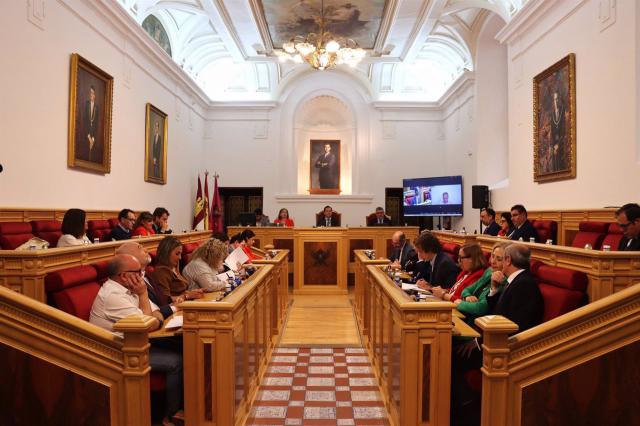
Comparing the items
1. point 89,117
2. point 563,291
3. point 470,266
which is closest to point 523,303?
point 563,291

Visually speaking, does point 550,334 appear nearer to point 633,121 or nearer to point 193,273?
point 193,273

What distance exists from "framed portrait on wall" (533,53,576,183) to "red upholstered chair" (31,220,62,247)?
23.3 ft

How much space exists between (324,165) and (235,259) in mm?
9911

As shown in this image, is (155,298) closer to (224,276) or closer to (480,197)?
(224,276)

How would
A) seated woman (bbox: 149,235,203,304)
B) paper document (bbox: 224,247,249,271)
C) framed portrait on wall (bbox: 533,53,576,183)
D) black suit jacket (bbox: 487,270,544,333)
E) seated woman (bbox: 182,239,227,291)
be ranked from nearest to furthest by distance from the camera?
black suit jacket (bbox: 487,270,544,333)
seated woman (bbox: 149,235,203,304)
seated woman (bbox: 182,239,227,291)
paper document (bbox: 224,247,249,271)
framed portrait on wall (bbox: 533,53,576,183)

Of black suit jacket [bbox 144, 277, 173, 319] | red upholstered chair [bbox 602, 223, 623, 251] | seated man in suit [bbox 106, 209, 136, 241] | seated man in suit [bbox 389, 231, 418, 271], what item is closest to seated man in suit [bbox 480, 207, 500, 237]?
seated man in suit [bbox 389, 231, 418, 271]

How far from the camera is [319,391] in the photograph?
4074mm

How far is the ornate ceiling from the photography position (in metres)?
9.53

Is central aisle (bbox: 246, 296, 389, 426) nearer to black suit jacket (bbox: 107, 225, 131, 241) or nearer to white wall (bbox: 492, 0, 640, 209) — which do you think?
black suit jacket (bbox: 107, 225, 131, 241)

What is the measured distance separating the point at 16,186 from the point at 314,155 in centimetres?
1036

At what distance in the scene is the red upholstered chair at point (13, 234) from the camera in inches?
198

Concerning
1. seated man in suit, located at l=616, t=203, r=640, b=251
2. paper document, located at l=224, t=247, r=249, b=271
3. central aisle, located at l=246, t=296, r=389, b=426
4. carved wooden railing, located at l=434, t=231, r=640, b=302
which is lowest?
central aisle, located at l=246, t=296, r=389, b=426

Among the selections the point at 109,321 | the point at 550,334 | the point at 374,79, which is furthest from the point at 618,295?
the point at 374,79

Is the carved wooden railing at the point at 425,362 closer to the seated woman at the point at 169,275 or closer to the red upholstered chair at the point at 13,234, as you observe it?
the seated woman at the point at 169,275
